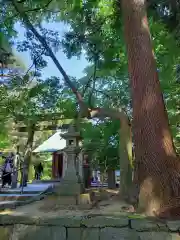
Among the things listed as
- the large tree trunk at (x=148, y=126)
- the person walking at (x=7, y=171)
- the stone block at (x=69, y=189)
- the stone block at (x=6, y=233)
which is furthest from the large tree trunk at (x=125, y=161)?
the person walking at (x=7, y=171)

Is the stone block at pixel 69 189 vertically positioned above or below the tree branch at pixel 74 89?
below

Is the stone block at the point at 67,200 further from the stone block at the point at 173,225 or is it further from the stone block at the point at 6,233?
the stone block at the point at 173,225

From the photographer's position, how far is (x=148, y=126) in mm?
4336

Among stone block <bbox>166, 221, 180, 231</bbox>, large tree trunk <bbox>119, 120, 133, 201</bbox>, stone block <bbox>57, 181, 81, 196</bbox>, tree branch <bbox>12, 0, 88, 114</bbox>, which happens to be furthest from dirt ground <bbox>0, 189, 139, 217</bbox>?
tree branch <bbox>12, 0, 88, 114</bbox>

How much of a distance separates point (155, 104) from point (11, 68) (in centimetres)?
1071

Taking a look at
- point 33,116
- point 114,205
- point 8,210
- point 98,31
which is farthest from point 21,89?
point 114,205

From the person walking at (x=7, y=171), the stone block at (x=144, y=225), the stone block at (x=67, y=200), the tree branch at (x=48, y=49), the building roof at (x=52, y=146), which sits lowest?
the stone block at (x=144, y=225)

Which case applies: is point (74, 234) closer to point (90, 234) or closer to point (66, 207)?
point (90, 234)

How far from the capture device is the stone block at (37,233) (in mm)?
3889

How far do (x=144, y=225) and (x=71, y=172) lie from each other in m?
3.45

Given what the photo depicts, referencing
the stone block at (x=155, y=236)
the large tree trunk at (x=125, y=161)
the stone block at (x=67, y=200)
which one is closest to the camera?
the stone block at (x=155, y=236)

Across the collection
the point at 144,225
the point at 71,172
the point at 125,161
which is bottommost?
the point at 144,225

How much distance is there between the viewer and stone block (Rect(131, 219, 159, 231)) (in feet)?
11.8

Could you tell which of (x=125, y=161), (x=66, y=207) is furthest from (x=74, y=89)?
(x=66, y=207)
